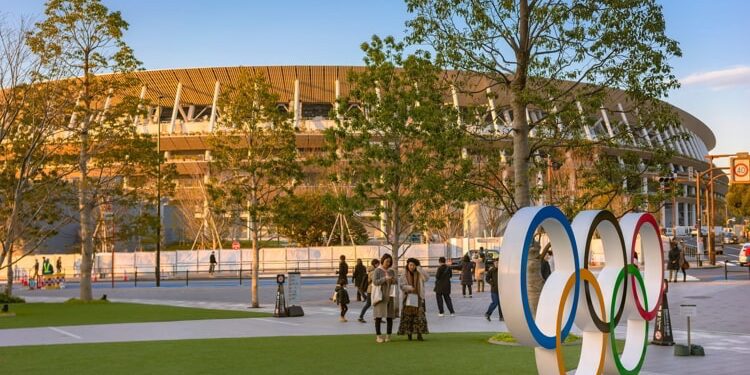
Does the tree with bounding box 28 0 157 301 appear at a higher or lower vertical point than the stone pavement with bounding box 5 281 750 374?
higher

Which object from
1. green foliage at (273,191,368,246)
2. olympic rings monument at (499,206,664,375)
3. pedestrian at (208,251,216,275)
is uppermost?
green foliage at (273,191,368,246)

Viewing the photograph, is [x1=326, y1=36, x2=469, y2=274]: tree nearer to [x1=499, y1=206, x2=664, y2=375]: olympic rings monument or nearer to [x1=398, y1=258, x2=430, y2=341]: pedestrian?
[x1=398, y1=258, x2=430, y2=341]: pedestrian

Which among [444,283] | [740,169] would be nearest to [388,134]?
[444,283]

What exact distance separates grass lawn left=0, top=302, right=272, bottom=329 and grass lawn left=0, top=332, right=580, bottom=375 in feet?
21.7

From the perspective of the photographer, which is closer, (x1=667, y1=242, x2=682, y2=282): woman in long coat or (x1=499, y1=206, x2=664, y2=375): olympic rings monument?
(x1=499, y1=206, x2=664, y2=375): olympic rings monument

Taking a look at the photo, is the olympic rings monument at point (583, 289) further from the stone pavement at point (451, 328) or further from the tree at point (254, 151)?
the tree at point (254, 151)

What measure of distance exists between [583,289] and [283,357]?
20.0 ft

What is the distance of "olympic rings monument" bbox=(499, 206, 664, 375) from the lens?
784 cm

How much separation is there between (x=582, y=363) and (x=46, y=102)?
1914 cm

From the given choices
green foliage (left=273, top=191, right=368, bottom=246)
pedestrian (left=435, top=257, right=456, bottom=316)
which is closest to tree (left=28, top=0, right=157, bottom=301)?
pedestrian (left=435, top=257, right=456, bottom=316)

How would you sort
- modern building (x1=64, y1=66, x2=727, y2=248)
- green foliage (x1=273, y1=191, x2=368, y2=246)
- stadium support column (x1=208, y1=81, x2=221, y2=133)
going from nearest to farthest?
green foliage (x1=273, y1=191, x2=368, y2=246)
modern building (x1=64, y1=66, x2=727, y2=248)
stadium support column (x1=208, y1=81, x2=221, y2=133)

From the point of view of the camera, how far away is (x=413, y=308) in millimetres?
16547

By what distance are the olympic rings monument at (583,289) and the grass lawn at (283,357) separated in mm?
1964

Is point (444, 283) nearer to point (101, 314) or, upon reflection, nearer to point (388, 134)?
point (388, 134)
